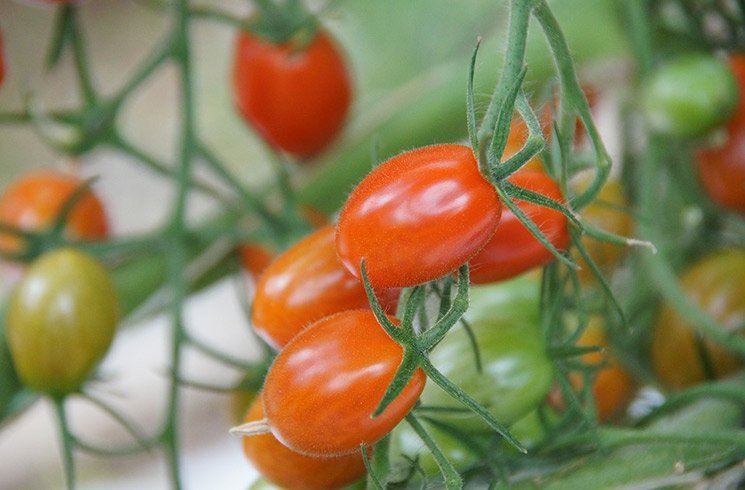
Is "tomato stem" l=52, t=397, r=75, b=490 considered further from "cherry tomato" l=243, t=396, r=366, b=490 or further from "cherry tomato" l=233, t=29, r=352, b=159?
"cherry tomato" l=233, t=29, r=352, b=159

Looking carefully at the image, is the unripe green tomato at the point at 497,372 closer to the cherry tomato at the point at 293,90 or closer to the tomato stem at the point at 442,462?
the tomato stem at the point at 442,462

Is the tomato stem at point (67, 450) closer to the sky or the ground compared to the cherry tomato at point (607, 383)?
closer to the sky

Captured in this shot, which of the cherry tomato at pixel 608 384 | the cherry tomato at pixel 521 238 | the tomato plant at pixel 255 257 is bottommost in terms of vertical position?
the cherry tomato at pixel 608 384

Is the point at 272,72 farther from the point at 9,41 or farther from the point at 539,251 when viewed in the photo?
the point at 9,41

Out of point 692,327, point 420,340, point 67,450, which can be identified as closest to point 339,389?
point 420,340

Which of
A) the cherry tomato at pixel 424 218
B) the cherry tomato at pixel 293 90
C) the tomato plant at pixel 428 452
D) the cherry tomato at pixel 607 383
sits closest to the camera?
the cherry tomato at pixel 424 218

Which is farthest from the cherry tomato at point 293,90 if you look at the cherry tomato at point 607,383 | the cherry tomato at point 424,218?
the cherry tomato at point 424,218

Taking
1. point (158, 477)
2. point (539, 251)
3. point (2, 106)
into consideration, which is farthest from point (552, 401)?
point (2, 106)
